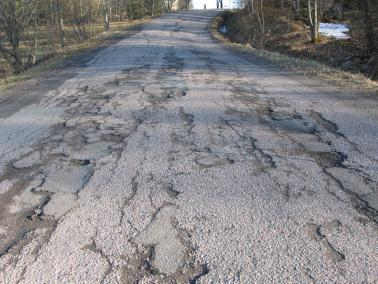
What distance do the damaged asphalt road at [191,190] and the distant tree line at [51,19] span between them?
11273 mm

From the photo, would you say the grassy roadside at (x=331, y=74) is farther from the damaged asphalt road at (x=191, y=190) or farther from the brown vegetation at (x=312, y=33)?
the brown vegetation at (x=312, y=33)

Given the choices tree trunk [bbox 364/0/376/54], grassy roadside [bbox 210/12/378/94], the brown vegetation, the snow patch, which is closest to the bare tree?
grassy roadside [bbox 210/12/378/94]

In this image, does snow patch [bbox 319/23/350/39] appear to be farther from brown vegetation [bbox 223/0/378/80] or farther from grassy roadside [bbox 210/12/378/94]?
grassy roadside [bbox 210/12/378/94]

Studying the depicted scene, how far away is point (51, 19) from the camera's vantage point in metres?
Result: 28.4

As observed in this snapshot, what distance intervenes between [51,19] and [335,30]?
18.7 meters

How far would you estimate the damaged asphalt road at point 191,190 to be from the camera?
2510 mm

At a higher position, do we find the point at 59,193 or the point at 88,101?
the point at 88,101

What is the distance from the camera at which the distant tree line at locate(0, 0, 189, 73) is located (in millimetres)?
16594

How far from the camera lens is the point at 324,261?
2484 millimetres

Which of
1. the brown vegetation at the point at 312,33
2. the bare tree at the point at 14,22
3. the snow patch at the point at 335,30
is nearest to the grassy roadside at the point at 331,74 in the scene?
the brown vegetation at the point at 312,33

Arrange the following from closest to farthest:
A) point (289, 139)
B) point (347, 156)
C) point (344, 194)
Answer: point (344, 194) < point (347, 156) < point (289, 139)

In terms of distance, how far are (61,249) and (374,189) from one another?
2.48 meters

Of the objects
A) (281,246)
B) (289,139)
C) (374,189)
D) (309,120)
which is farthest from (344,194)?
(309,120)

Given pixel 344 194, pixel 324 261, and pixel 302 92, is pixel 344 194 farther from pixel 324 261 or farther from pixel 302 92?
pixel 302 92
